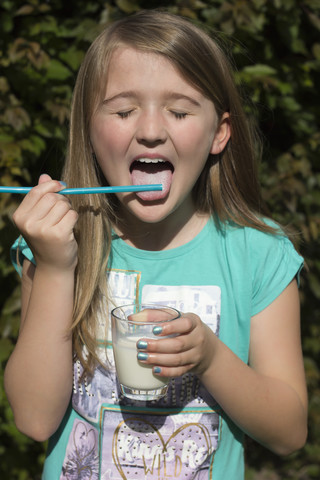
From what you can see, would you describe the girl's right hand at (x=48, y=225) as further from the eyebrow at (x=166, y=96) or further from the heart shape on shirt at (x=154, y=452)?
the heart shape on shirt at (x=154, y=452)

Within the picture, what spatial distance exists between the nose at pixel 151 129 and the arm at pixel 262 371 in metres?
0.52

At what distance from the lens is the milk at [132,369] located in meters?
1.47

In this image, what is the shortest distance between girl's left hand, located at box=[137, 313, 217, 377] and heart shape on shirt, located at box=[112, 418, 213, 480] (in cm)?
30

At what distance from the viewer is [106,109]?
1.72 m

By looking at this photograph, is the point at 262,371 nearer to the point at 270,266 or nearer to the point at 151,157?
the point at 270,266

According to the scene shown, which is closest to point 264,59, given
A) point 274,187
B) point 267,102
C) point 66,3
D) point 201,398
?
point 267,102

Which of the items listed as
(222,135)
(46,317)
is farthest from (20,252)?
(222,135)

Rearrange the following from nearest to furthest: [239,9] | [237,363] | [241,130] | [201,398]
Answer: [237,363]
[201,398]
[241,130]
[239,9]

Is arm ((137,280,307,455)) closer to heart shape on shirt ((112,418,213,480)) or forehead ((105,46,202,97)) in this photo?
heart shape on shirt ((112,418,213,480))

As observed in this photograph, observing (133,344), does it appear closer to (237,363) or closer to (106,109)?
(237,363)

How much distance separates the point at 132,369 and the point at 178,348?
0.52 ft

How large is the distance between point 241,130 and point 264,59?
1.08m

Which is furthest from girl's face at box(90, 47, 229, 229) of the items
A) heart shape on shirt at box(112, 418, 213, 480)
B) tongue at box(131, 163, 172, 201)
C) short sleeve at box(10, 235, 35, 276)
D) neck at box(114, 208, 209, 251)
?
heart shape on shirt at box(112, 418, 213, 480)

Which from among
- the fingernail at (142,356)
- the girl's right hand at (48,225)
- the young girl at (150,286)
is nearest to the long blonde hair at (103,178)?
the young girl at (150,286)
